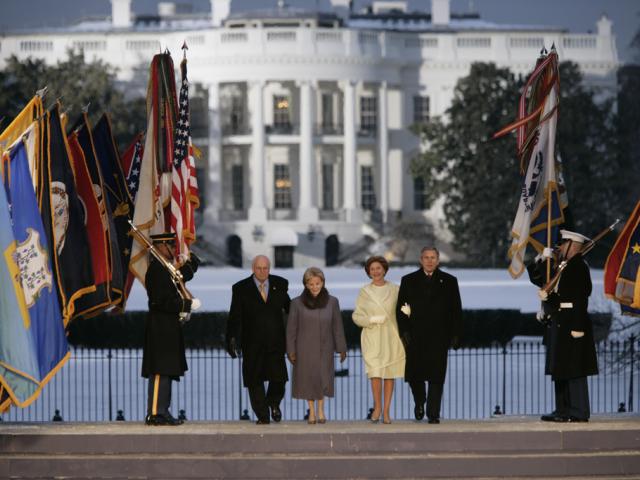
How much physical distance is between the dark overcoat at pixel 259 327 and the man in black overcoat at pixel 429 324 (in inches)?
46.8

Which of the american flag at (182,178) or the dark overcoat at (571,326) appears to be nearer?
the dark overcoat at (571,326)

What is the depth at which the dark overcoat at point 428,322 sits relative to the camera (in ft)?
59.5

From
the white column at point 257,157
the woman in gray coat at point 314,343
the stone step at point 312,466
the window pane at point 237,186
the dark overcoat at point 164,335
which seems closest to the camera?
the stone step at point 312,466

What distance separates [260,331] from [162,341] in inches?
37.2

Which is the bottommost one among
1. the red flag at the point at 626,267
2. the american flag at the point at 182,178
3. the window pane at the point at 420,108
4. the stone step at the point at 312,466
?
the stone step at the point at 312,466

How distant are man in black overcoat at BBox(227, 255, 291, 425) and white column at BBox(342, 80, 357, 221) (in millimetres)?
55757

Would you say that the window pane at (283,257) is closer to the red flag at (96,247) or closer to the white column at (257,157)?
the white column at (257,157)

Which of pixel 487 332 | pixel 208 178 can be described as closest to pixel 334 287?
pixel 487 332

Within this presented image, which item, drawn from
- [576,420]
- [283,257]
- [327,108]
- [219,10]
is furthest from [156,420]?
[219,10]

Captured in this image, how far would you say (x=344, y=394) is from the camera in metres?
27.9

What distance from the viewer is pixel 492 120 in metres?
64.0

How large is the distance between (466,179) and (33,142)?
4654 centimetres

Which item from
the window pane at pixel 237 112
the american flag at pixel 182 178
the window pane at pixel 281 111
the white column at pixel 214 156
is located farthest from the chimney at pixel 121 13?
the american flag at pixel 182 178

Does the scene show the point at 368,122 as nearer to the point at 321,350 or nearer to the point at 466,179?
the point at 466,179
